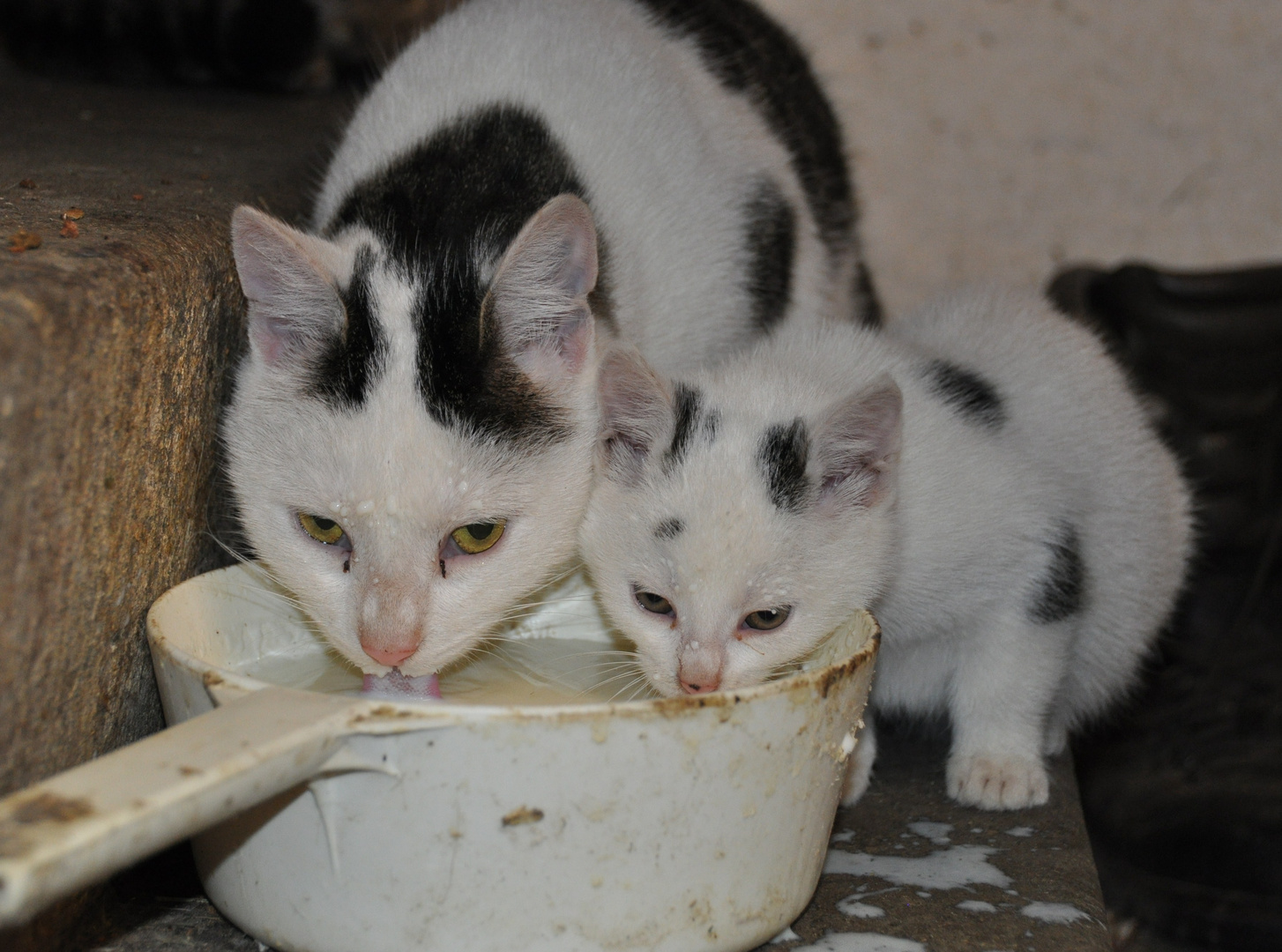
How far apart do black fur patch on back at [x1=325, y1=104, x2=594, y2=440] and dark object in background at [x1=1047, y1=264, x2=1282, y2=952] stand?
4.82 ft

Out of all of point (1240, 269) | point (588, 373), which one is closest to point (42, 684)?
point (588, 373)

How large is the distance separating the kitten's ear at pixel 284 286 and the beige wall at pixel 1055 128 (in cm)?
264

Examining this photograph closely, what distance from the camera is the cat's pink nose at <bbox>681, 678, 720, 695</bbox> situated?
1.70 metres

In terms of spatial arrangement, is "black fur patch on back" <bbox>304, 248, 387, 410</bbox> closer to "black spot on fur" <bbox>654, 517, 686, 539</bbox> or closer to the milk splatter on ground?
"black spot on fur" <bbox>654, 517, 686, 539</bbox>

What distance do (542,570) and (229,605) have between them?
457 mm

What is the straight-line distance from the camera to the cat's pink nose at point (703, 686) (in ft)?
5.56

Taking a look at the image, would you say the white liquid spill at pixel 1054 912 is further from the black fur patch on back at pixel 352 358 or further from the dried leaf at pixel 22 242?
the dried leaf at pixel 22 242

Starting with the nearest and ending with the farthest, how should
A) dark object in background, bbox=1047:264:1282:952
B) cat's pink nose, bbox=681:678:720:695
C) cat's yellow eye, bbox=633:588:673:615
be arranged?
cat's pink nose, bbox=681:678:720:695 < cat's yellow eye, bbox=633:588:673:615 < dark object in background, bbox=1047:264:1282:952

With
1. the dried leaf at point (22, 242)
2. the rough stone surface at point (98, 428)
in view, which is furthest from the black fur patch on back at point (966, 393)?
the dried leaf at point (22, 242)

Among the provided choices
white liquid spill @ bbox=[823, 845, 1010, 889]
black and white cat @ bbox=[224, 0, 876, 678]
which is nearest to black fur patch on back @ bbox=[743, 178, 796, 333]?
black and white cat @ bbox=[224, 0, 876, 678]

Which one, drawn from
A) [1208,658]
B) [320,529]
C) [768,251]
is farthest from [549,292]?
[1208,658]

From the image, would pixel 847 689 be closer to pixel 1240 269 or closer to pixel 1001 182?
pixel 1240 269

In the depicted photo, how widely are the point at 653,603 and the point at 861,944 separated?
1.71ft

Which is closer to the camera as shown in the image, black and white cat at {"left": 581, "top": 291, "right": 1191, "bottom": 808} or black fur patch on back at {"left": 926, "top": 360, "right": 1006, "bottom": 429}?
black and white cat at {"left": 581, "top": 291, "right": 1191, "bottom": 808}
